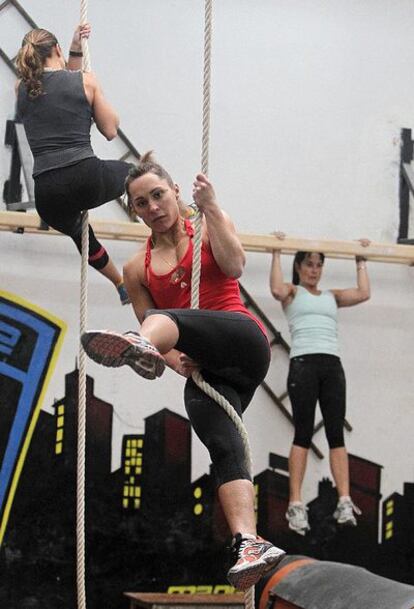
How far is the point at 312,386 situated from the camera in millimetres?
5566

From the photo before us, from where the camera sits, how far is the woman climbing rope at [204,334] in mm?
2512

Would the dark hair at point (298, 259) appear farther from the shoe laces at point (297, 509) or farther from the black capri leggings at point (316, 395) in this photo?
the shoe laces at point (297, 509)

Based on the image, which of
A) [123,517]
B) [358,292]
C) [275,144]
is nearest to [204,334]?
[123,517]

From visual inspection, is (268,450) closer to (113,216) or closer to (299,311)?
(299,311)

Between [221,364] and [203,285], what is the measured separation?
0.77 feet

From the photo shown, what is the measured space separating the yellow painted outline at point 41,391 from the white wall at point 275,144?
42 mm

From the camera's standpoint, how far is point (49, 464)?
5.46m

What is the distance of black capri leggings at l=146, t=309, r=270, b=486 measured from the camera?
104 inches

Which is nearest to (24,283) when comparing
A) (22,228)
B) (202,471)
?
Answer: (22,228)

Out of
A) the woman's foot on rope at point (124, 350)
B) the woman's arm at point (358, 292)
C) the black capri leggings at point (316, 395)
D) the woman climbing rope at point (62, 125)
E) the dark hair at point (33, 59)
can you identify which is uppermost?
the dark hair at point (33, 59)

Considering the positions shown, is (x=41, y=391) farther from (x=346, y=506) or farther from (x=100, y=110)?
(x=100, y=110)

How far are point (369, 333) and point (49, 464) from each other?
1.92 meters

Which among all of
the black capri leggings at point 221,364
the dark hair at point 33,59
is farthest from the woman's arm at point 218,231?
the dark hair at point 33,59

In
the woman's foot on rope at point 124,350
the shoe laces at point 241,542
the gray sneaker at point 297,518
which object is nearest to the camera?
the woman's foot on rope at point 124,350
